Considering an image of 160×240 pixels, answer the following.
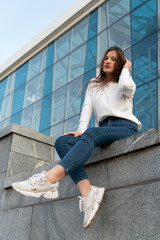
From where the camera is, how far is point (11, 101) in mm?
16656

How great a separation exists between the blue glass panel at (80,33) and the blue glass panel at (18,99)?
488 cm

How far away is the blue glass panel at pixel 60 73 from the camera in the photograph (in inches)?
510

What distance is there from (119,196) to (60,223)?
88 cm

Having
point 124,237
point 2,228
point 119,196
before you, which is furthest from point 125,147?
point 2,228

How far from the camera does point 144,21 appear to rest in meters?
9.97

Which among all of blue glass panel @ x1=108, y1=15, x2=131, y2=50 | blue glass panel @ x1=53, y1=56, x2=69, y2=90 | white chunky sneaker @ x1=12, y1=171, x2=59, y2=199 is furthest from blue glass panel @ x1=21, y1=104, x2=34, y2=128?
white chunky sneaker @ x1=12, y1=171, x2=59, y2=199

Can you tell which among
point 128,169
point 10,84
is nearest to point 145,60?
point 128,169

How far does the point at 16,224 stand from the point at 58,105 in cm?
939

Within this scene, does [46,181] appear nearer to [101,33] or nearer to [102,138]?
[102,138]

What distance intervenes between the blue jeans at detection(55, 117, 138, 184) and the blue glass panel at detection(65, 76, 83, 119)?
841cm

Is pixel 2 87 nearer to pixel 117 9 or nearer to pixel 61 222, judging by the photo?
pixel 117 9

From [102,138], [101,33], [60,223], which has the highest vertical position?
[101,33]

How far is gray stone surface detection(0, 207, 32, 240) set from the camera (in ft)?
10.5

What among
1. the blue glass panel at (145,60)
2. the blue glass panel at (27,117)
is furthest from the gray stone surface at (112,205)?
the blue glass panel at (27,117)
